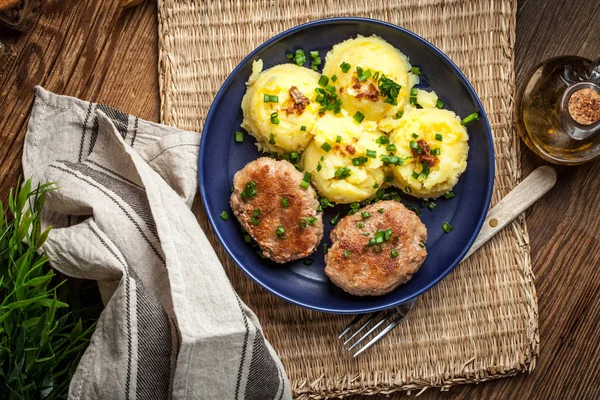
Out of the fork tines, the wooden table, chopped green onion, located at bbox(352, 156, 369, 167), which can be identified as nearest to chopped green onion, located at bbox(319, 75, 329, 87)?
chopped green onion, located at bbox(352, 156, 369, 167)

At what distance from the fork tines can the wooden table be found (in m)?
0.50

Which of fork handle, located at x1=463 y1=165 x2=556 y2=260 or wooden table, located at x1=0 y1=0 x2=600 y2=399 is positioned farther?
wooden table, located at x1=0 y1=0 x2=600 y2=399

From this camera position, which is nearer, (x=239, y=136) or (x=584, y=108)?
(x=584, y=108)

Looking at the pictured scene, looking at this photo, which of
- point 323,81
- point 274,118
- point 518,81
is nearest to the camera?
point 274,118

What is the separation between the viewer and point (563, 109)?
3.15 m

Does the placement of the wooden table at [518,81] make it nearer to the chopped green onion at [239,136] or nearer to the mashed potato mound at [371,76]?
the chopped green onion at [239,136]

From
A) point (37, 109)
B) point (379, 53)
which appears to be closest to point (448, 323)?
point (379, 53)

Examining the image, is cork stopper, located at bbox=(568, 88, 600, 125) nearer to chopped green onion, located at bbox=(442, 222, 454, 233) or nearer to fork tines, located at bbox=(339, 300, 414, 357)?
chopped green onion, located at bbox=(442, 222, 454, 233)

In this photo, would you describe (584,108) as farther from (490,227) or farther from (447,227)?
(447,227)

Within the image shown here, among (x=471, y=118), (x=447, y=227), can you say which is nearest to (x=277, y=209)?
(x=447, y=227)

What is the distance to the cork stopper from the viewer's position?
3123 mm

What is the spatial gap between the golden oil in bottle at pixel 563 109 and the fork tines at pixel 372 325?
1144 mm

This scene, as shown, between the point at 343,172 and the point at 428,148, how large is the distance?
445mm

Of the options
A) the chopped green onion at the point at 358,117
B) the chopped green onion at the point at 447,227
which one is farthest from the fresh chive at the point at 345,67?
the chopped green onion at the point at 447,227
